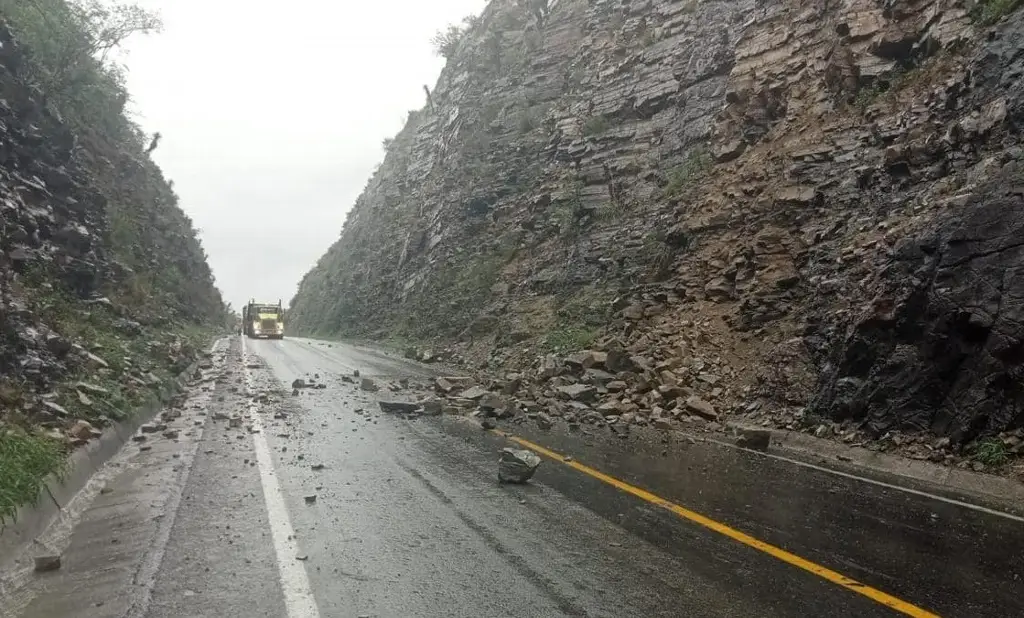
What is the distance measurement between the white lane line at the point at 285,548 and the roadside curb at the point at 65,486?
1764mm

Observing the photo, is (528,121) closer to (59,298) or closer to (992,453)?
(59,298)

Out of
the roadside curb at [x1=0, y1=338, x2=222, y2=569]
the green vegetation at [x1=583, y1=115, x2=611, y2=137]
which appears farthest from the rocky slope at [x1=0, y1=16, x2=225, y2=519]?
the green vegetation at [x1=583, y1=115, x2=611, y2=137]

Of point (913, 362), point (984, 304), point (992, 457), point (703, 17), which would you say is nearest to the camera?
point (992, 457)

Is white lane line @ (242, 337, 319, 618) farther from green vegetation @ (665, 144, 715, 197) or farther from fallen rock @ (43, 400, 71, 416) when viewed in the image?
green vegetation @ (665, 144, 715, 197)

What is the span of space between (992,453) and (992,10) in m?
9.42

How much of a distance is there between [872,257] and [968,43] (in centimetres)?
546

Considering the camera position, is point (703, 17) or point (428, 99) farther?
point (428, 99)

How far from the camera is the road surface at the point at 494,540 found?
4051 millimetres

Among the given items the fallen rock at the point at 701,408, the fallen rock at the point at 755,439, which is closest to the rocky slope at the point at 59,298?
the fallen rock at the point at 755,439

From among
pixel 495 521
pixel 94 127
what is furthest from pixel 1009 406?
pixel 94 127

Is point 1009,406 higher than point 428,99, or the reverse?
point 428,99

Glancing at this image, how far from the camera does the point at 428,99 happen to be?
49.8 metres

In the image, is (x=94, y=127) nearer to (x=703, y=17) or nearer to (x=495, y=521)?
(x=703, y=17)

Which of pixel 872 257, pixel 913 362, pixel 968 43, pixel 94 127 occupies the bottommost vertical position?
pixel 913 362
